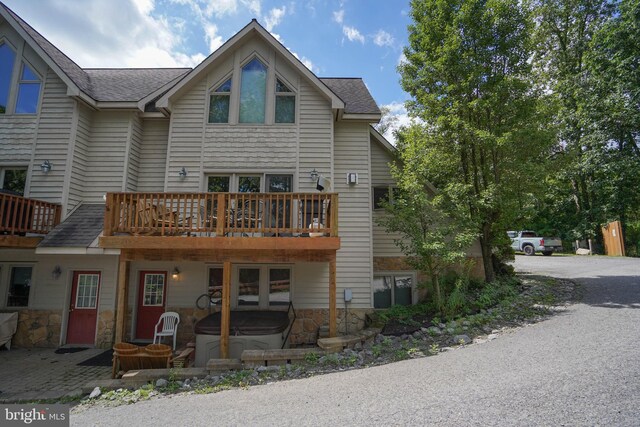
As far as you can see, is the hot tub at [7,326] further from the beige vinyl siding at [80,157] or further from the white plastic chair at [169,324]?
the white plastic chair at [169,324]

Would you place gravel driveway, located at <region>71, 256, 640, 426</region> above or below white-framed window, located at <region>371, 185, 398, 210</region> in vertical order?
below

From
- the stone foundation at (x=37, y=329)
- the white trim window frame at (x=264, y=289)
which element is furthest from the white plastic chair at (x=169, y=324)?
the stone foundation at (x=37, y=329)

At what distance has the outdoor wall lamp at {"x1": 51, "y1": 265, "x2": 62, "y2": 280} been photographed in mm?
8109

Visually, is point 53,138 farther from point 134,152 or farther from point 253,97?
point 253,97

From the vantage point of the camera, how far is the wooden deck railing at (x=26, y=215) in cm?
688

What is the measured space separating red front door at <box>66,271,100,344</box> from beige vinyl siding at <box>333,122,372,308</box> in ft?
22.7

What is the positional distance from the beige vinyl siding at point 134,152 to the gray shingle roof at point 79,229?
3.42 feet

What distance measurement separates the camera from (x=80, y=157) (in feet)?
27.6

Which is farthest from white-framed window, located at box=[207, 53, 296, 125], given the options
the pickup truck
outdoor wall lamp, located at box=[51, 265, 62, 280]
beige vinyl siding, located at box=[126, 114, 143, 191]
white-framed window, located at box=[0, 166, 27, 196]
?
the pickup truck

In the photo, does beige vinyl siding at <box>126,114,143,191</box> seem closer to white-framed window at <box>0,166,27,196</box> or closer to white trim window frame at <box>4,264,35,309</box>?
white-framed window at <box>0,166,27,196</box>

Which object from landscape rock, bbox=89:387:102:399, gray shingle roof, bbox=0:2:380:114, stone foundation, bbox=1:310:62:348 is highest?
gray shingle roof, bbox=0:2:380:114

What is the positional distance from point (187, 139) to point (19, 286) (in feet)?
20.4

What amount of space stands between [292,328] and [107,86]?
9636 millimetres

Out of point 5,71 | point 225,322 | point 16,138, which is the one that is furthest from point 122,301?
point 5,71
